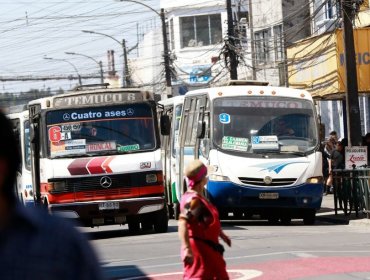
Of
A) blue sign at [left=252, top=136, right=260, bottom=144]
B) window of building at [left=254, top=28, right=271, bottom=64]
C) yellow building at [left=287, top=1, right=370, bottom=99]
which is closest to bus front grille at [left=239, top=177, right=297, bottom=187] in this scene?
blue sign at [left=252, top=136, right=260, bottom=144]

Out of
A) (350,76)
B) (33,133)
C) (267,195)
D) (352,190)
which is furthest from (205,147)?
(350,76)

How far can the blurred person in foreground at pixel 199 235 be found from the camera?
902 centimetres

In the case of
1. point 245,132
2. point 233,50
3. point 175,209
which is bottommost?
→ point 175,209

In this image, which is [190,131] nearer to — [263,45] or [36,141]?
[36,141]

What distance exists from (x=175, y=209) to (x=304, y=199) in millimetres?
4581

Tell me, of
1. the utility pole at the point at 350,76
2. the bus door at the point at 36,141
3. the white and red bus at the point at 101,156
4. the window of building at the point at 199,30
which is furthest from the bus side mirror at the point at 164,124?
the window of building at the point at 199,30

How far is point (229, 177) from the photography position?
23.5m

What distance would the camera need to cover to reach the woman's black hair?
3275mm

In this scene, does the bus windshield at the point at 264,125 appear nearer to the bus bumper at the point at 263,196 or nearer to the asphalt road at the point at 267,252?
the bus bumper at the point at 263,196

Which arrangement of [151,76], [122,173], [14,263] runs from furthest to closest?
[151,76]
[122,173]
[14,263]

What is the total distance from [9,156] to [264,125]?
20.9 meters

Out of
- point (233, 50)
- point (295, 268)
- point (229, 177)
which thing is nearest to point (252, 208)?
point (229, 177)

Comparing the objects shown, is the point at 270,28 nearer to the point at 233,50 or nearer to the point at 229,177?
the point at 233,50

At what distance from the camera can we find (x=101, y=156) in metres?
21.1
